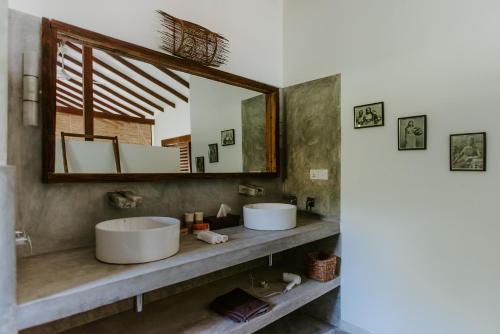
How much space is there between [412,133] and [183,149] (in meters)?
1.56

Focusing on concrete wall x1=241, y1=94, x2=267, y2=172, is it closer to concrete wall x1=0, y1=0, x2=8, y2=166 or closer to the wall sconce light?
the wall sconce light

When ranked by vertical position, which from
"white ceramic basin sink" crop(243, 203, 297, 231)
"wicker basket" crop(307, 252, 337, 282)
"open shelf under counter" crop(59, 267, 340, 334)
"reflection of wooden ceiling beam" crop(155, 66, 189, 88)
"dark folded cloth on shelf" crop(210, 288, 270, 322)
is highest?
"reflection of wooden ceiling beam" crop(155, 66, 189, 88)

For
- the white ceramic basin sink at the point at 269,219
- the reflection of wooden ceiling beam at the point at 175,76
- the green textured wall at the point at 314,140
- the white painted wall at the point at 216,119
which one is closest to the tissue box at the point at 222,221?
the white ceramic basin sink at the point at 269,219

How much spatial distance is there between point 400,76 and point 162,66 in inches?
64.6

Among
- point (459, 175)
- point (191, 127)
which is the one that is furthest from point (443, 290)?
point (191, 127)

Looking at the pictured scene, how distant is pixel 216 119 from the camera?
90.5 inches

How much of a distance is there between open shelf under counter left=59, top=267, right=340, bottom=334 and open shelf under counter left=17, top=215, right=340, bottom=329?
0.36 meters

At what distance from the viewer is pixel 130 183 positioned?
1.79 metres

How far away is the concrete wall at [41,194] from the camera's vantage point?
1.42m

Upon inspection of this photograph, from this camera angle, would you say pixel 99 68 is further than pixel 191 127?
No

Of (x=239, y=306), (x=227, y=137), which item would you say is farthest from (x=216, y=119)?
(x=239, y=306)

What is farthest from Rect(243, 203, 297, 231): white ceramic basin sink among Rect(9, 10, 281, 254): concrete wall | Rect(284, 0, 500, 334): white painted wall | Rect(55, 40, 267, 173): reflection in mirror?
Rect(9, 10, 281, 254): concrete wall

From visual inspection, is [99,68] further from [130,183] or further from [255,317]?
[255,317]

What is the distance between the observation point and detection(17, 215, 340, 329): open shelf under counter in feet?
3.43
